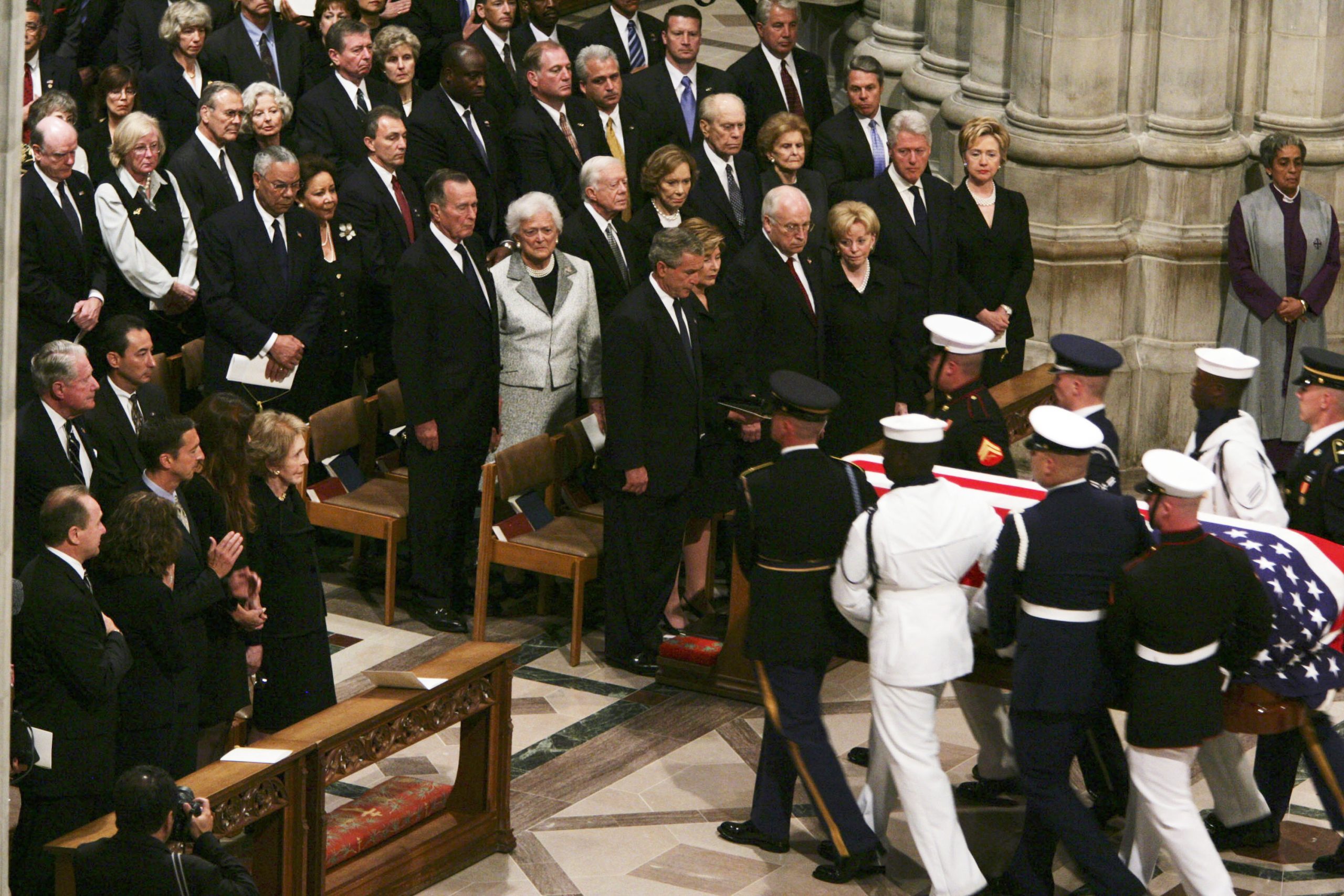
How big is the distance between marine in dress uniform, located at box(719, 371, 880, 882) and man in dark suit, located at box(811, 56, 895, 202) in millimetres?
3813

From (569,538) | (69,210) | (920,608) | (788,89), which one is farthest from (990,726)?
(788,89)

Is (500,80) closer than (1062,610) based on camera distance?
No

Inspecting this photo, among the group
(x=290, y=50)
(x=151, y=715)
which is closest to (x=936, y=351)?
(x=151, y=715)

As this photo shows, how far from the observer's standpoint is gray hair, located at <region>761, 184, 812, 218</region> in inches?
336

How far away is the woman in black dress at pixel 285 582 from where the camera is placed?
6730 millimetres

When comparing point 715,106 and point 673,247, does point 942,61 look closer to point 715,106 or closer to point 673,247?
point 715,106

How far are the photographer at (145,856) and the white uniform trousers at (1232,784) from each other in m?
3.19

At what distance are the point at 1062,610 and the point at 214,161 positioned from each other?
15.8 feet

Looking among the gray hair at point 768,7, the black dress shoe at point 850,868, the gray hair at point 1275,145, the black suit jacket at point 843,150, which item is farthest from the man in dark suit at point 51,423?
the gray hair at point 1275,145

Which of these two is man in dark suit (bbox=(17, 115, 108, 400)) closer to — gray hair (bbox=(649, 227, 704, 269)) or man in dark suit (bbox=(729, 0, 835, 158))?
gray hair (bbox=(649, 227, 704, 269))

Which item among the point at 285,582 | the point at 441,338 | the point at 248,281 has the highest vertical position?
the point at 248,281

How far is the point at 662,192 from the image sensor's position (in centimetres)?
886

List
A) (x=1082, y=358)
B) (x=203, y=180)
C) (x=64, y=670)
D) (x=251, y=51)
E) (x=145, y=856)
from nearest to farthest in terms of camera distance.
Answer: (x=145, y=856) < (x=64, y=670) < (x=1082, y=358) < (x=203, y=180) < (x=251, y=51)

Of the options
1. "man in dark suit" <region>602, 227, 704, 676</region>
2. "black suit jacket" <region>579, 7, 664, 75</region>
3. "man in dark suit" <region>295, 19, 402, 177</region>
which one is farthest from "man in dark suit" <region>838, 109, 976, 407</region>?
"man in dark suit" <region>295, 19, 402, 177</region>
